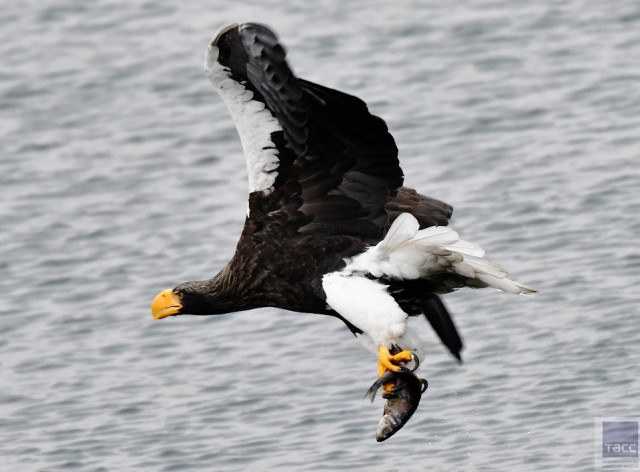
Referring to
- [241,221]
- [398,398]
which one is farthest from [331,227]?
[241,221]

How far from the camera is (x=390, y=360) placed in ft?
25.7

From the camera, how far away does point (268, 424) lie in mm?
9172

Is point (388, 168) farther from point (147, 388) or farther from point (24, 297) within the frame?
point (24, 297)

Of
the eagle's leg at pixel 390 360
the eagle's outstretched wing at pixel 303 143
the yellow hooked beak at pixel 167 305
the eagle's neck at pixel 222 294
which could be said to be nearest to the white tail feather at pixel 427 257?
the eagle's outstretched wing at pixel 303 143

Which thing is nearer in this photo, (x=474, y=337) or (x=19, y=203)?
(x=474, y=337)

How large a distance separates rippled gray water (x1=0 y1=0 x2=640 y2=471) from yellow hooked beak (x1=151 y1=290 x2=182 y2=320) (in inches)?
31.4

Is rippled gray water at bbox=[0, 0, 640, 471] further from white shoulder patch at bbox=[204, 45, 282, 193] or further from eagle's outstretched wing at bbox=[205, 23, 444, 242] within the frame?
→ white shoulder patch at bbox=[204, 45, 282, 193]

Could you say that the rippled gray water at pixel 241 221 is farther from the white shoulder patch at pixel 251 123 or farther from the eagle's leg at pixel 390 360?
the white shoulder patch at pixel 251 123

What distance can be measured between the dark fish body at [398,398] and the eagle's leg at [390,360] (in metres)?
0.03

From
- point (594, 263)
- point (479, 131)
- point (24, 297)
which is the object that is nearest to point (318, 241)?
point (594, 263)

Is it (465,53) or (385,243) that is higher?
(465,53)

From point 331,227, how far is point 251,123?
65 cm

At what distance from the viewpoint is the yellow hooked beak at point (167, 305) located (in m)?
8.62

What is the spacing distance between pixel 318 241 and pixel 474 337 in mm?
1875
